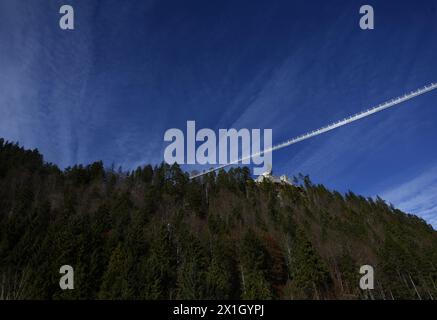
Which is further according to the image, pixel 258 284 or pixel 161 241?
pixel 161 241

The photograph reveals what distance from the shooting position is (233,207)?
82.4 meters

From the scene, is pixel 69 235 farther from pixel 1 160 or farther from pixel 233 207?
pixel 1 160

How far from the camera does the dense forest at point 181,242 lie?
3456 cm

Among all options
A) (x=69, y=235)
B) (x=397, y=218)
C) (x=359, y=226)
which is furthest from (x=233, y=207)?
(x=397, y=218)

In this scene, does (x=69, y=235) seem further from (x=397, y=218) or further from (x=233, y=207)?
(x=397, y=218)

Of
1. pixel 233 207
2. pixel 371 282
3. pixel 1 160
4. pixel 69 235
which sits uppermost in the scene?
pixel 1 160

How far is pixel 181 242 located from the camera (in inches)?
1812

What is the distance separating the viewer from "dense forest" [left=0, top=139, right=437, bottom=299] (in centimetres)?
3456

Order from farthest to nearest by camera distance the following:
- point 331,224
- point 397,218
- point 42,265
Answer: point 397,218 → point 331,224 → point 42,265

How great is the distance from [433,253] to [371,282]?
19.0 meters

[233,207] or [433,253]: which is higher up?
[233,207]
